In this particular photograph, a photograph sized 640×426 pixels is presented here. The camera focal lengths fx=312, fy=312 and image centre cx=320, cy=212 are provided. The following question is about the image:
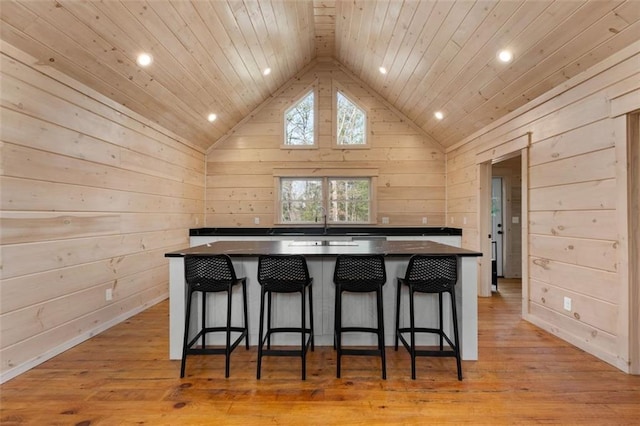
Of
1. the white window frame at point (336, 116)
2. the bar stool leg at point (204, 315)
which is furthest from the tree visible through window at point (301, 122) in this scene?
the bar stool leg at point (204, 315)

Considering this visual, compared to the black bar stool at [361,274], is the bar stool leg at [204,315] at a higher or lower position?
lower

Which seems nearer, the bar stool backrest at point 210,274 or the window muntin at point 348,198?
the bar stool backrest at point 210,274

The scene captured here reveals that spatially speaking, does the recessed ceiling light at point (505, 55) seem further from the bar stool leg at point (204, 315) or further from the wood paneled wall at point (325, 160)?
the bar stool leg at point (204, 315)

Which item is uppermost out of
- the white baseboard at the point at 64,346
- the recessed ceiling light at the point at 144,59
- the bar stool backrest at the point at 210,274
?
the recessed ceiling light at the point at 144,59

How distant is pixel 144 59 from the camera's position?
9.37ft

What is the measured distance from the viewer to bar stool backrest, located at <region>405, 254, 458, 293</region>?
2.23m

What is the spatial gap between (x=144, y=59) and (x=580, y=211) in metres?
4.03

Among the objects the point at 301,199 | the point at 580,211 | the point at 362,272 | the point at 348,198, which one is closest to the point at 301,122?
the point at 301,199

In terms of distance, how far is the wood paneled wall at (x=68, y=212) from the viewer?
6.98ft

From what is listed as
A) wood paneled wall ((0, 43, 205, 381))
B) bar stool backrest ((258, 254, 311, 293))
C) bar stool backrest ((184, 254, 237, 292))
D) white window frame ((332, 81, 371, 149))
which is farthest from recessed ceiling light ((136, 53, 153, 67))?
white window frame ((332, 81, 371, 149))

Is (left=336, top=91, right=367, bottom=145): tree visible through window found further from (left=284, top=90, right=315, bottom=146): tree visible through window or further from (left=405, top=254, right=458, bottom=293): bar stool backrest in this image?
(left=405, top=254, right=458, bottom=293): bar stool backrest

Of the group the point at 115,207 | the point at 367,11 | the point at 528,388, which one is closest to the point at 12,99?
the point at 115,207

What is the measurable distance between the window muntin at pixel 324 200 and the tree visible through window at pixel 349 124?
2.23 ft

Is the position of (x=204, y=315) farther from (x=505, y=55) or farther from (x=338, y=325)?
(x=505, y=55)
